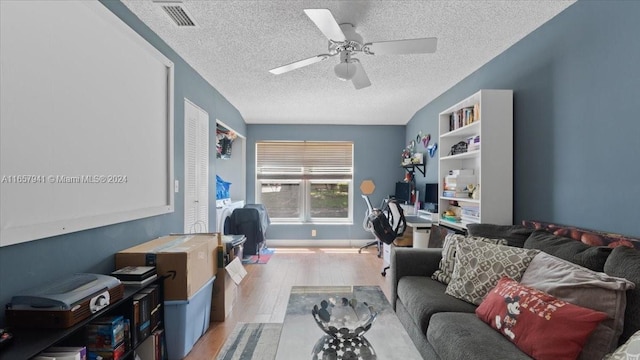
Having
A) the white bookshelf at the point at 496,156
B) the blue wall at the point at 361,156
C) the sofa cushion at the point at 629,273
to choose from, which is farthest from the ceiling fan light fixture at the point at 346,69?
the blue wall at the point at 361,156

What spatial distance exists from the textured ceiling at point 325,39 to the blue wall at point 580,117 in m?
0.25

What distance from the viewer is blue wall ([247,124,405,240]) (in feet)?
18.7

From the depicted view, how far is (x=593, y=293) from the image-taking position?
128 centimetres

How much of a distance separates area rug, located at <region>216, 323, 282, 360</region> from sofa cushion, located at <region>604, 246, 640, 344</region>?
1.92 meters

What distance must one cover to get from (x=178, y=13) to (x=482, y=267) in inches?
107

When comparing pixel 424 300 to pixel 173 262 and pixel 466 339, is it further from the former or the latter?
pixel 173 262

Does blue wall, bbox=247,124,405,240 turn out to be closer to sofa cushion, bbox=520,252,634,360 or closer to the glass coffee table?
the glass coffee table

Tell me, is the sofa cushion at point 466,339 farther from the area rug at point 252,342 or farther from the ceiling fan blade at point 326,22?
the ceiling fan blade at point 326,22

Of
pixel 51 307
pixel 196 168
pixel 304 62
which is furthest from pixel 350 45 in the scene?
pixel 51 307

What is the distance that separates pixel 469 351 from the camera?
4.41ft

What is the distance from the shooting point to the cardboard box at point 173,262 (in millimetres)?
2002

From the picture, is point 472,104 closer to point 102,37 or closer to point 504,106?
point 504,106

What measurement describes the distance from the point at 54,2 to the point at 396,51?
2.00 metres

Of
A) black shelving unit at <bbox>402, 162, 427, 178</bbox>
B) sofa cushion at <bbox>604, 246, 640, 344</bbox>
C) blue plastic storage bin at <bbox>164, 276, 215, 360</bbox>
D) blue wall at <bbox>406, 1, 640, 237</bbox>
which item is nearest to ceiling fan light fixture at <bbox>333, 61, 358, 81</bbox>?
blue wall at <bbox>406, 1, 640, 237</bbox>
